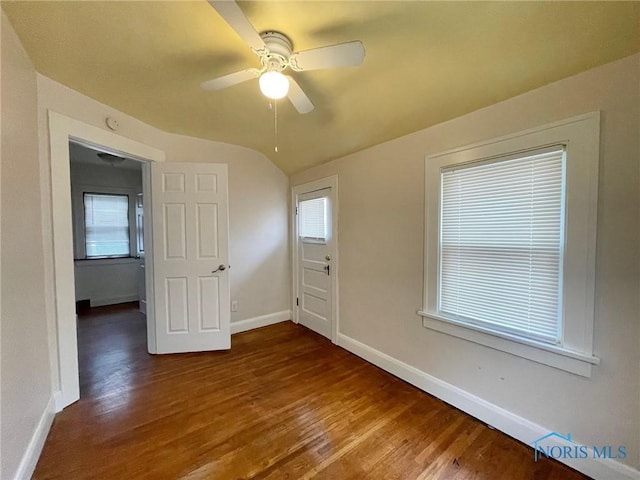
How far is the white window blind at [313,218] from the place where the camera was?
3217 mm

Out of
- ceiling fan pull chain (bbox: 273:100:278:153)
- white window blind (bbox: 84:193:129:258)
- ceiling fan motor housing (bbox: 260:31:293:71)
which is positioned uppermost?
ceiling fan pull chain (bbox: 273:100:278:153)

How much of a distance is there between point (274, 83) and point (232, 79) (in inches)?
12.4

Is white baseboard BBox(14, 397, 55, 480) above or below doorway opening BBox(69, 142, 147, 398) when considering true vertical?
below

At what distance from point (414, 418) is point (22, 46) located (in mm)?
3384

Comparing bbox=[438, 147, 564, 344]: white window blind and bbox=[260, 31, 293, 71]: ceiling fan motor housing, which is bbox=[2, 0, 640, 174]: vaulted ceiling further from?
bbox=[438, 147, 564, 344]: white window blind

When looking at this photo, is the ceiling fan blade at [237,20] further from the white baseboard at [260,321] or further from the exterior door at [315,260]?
the white baseboard at [260,321]

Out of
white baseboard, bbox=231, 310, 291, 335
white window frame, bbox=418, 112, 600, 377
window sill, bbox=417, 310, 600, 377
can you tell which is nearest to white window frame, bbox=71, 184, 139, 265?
white baseboard, bbox=231, 310, 291, 335

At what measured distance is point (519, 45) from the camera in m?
1.39

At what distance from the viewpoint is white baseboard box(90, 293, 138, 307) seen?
4523 mm

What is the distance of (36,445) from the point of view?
148 cm

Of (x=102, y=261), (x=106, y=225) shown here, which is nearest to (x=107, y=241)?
(x=106, y=225)

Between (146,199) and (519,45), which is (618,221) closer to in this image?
(519,45)

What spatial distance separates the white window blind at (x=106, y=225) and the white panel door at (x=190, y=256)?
3.02m

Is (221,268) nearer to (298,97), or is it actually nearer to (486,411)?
(298,97)
